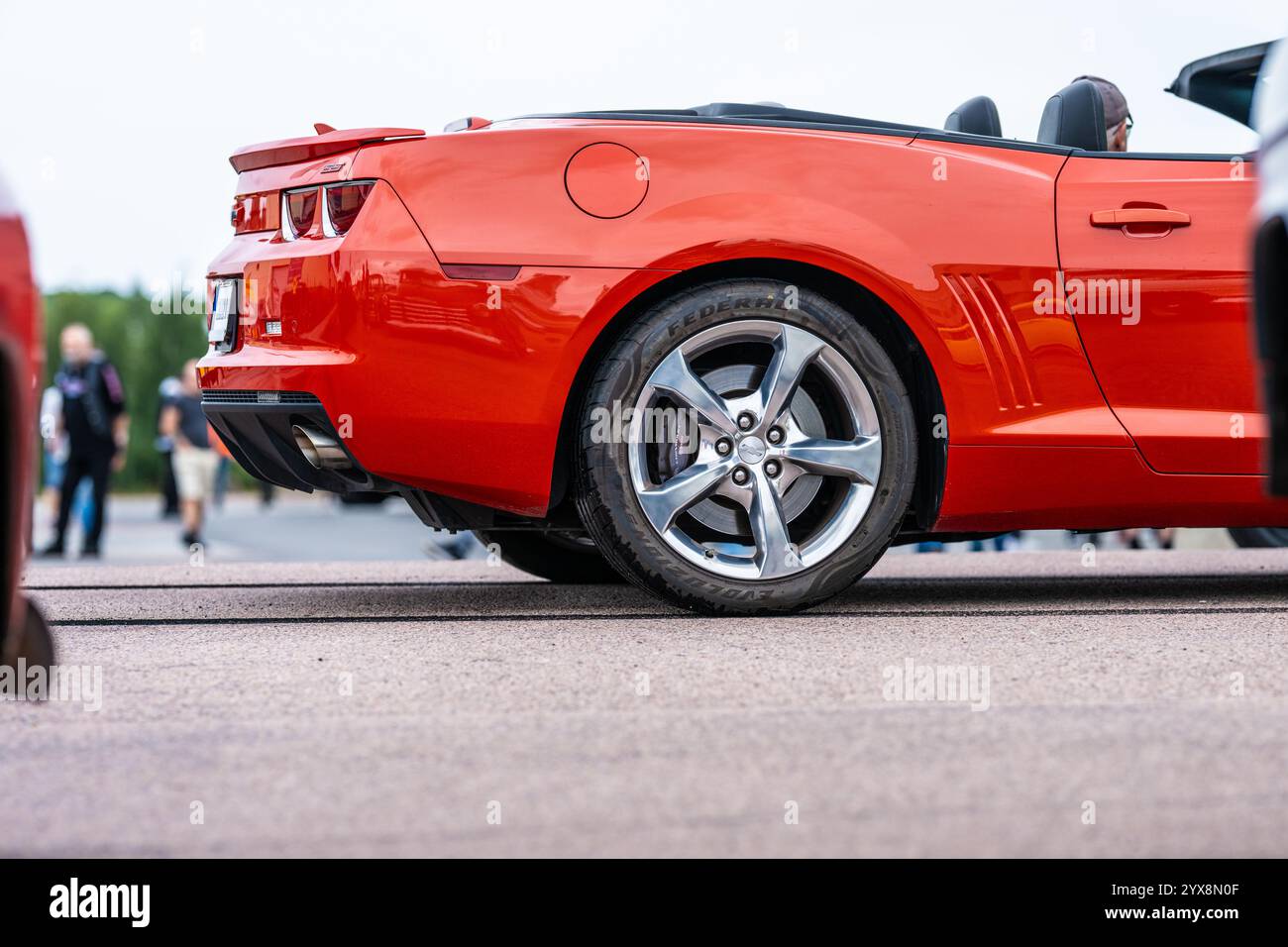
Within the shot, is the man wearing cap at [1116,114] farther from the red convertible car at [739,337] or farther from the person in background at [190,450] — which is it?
the person in background at [190,450]

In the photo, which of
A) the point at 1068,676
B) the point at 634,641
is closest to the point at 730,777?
the point at 1068,676

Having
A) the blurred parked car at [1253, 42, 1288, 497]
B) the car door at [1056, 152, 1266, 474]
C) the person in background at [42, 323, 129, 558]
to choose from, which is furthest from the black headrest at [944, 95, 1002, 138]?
the person in background at [42, 323, 129, 558]

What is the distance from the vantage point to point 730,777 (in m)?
2.49

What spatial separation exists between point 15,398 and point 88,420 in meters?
10.2

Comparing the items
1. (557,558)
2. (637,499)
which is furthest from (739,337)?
(557,558)

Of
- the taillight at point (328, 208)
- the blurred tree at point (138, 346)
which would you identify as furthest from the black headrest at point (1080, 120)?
the blurred tree at point (138, 346)

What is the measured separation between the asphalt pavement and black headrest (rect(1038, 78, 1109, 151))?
4.57 ft

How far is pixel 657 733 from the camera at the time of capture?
2803 millimetres

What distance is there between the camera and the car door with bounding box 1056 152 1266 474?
167 inches

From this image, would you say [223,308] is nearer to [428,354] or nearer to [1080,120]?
[428,354]

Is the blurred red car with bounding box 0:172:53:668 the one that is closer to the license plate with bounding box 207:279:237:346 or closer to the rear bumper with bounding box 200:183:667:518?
the rear bumper with bounding box 200:183:667:518

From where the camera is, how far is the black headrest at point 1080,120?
466 centimetres

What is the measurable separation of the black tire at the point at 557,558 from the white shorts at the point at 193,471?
7.90 meters
